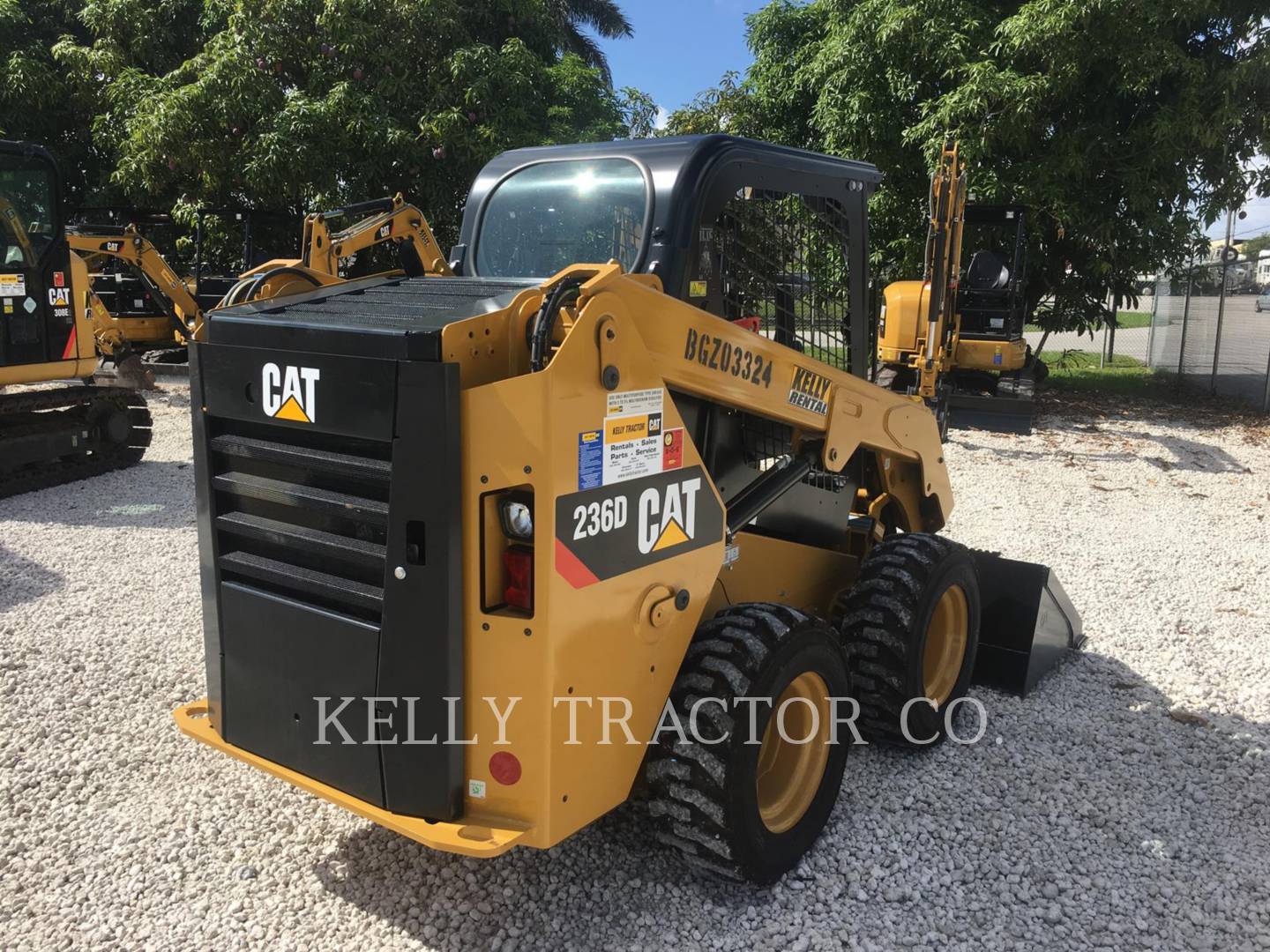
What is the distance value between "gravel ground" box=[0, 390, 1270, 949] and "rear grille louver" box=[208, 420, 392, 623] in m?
1.09

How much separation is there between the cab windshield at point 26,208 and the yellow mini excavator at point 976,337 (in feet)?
29.1

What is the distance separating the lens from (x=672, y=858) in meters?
3.28

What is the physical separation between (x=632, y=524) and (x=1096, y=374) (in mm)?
18312

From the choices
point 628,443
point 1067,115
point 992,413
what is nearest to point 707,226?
point 628,443

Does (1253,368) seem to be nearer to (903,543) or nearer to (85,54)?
(903,543)

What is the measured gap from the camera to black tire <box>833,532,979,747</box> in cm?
385

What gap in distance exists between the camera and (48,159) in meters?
8.46

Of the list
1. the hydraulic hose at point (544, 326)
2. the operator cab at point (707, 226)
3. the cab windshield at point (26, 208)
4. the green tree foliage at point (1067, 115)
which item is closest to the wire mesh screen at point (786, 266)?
the operator cab at point (707, 226)

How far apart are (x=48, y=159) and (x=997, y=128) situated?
1126 cm

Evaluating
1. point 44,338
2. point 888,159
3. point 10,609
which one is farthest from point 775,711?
point 888,159

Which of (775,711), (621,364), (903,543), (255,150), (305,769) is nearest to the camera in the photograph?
(621,364)

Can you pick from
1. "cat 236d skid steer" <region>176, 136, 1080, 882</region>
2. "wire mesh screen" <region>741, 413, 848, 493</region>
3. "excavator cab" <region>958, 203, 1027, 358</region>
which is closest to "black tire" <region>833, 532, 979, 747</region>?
"cat 236d skid steer" <region>176, 136, 1080, 882</region>

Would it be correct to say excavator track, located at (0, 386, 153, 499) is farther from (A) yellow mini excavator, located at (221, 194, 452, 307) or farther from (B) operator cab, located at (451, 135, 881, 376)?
(B) operator cab, located at (451, 135, 881, 376)

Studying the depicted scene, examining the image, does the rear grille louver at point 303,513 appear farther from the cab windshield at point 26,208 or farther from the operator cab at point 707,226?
the cab windshield at point 26,208
